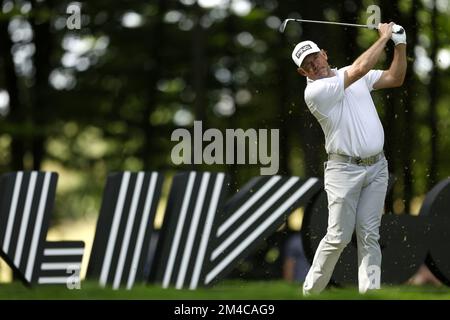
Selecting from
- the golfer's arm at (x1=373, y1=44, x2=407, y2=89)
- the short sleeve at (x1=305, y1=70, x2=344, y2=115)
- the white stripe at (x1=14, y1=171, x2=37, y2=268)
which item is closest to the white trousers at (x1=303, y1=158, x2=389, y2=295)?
the short sleeve at (x1=305, y1=70, x2=344, y2=115)

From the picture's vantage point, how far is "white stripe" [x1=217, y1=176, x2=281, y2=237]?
392 inches

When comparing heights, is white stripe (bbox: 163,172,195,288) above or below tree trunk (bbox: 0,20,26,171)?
below

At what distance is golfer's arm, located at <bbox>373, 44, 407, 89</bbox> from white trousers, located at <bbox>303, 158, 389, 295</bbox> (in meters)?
0.55

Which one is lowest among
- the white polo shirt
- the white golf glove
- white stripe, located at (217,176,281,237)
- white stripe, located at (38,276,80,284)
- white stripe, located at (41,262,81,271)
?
white stripe, located at (38,276,80,284)

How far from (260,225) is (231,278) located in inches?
107

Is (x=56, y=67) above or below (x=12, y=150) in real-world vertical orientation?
above

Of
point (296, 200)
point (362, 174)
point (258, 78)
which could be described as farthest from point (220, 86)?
point (362, 174)

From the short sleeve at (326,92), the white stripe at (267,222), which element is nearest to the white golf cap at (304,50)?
the short sleeve at (326,92)

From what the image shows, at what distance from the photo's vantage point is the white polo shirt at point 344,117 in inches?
295

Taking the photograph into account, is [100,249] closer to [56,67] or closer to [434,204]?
[434,204]

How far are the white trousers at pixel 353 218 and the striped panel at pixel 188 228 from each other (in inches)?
88.6

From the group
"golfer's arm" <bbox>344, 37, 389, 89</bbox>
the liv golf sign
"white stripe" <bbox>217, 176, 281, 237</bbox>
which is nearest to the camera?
"golfer's arm" <bbox>344, 37, 389, 89</bbox>

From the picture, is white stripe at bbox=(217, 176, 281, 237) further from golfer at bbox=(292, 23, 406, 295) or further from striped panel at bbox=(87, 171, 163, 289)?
golfer at bbox=(292, 23, 406, 295)

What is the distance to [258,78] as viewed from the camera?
13.9 meters
